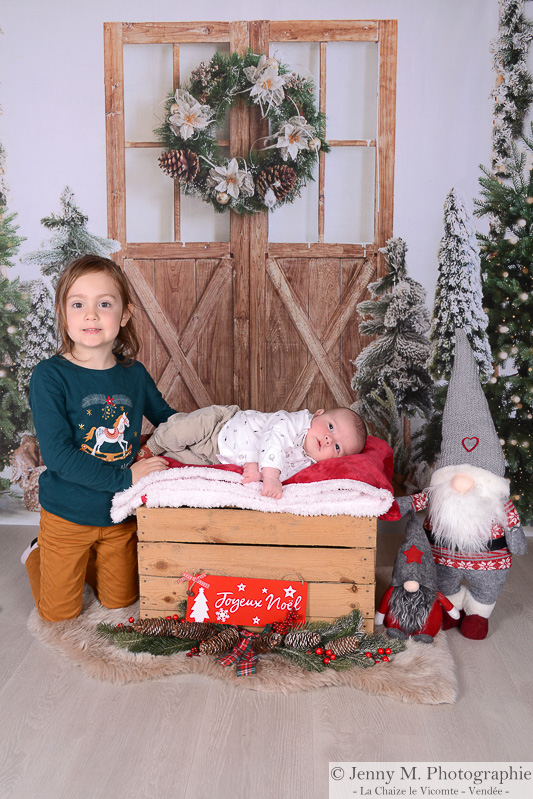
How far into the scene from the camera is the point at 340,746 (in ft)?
5.81

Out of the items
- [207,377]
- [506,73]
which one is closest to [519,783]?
[207,377]

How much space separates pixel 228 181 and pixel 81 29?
3.31 feet

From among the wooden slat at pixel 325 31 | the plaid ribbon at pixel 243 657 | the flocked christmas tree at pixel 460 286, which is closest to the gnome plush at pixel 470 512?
the flocked christmas tree at pixel 460 286

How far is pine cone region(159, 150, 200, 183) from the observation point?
3.14 metres

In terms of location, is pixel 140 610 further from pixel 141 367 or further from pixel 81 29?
pixel 81 29

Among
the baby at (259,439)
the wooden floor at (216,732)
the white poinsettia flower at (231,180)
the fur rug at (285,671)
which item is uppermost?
the white poinsettia flower at (231,180)

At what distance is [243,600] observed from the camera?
2240 millimetres

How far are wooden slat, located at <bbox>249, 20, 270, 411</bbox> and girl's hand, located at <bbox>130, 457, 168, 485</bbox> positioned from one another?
3.49 feet

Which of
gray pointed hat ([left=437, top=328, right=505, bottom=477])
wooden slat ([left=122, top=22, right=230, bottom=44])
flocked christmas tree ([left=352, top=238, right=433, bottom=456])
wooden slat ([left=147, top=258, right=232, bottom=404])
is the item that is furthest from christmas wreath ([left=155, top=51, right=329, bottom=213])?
gray pointed hat ([left=437, top=328, right=505, bottom=477])

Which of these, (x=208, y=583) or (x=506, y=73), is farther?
(x=506, y=73)

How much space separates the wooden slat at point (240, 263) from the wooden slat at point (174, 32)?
0.07 metres

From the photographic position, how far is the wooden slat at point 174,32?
311 cm

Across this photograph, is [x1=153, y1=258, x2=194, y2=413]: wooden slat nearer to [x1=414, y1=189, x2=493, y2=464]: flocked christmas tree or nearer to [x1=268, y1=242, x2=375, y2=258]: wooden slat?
→ [x1=268, y1=242, x2=375, y2=258]: wooden slat

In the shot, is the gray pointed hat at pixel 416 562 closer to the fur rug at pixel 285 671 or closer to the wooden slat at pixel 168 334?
the fur rug at pixel 285 671
